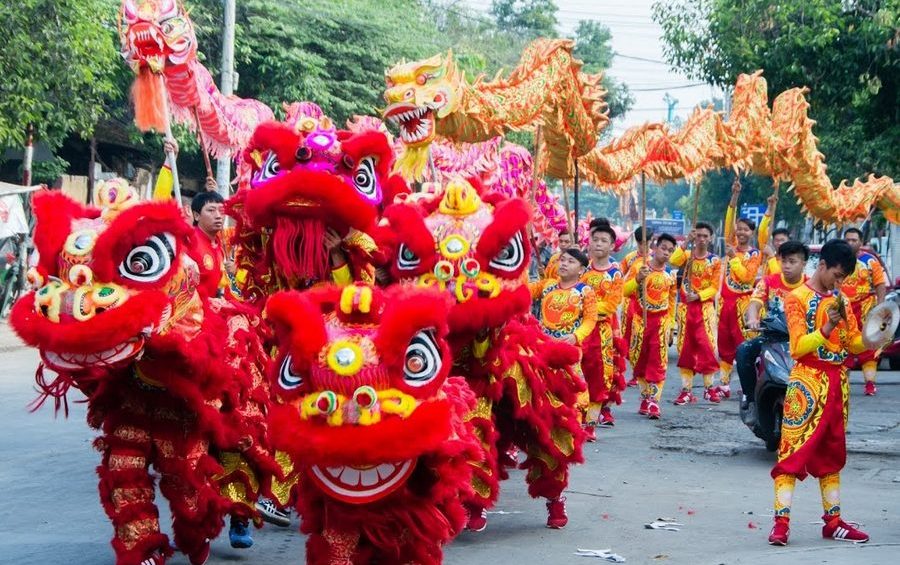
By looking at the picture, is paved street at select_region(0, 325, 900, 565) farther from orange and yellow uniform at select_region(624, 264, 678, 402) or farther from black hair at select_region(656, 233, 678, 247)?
black hair at select_region(656, 233, 678, 247)

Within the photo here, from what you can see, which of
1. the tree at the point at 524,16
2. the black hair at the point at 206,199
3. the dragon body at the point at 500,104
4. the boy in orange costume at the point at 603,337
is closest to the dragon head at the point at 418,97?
the dragon body at the point at 500,104

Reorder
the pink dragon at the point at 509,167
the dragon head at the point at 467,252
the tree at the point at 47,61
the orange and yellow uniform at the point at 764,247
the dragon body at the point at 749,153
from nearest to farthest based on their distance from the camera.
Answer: the dragon head at the point at 467,252 < the dragon body at the point at 749,153 < the orange and yellow uniform at the point at 764,247 < the tree at the point at 47,61 < the pink dragon at the point at 509,167

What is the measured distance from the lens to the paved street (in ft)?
23.1

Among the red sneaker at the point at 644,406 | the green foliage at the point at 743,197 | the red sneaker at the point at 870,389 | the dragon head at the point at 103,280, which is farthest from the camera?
the green foliage at the point at 743,197

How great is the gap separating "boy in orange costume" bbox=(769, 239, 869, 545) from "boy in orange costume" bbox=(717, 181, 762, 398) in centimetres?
722

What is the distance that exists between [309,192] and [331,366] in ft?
8.14

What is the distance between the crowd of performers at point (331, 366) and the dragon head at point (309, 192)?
0.02 m

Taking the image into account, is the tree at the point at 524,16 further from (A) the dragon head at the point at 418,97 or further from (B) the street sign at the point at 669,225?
(A) the dragon head at the point at 418,97

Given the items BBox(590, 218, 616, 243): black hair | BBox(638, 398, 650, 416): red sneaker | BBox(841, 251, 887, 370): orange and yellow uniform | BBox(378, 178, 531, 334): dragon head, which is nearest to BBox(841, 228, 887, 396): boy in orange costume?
BBox(841, 251, 887, 370): orange and yellow uniform

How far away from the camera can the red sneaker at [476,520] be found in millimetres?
7305

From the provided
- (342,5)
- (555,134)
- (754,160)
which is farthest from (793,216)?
(555,134)

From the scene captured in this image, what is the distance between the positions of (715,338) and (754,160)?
1976mm

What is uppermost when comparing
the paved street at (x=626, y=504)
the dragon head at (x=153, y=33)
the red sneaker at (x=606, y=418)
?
the dragon head at (x=153, y=33)

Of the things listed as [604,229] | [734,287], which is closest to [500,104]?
[604,229]
